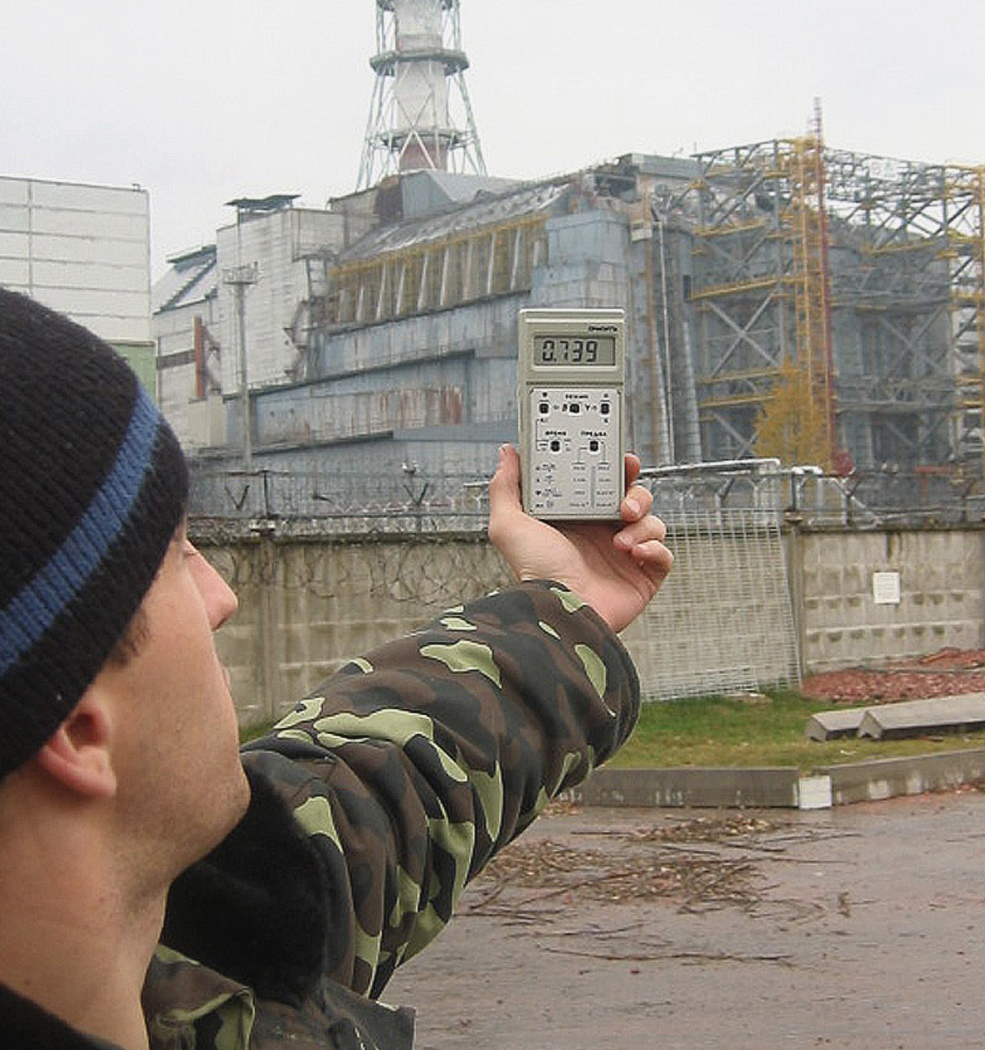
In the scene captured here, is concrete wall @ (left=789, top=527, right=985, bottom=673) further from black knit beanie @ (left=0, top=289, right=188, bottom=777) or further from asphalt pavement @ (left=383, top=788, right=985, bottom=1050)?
black knit beanie @ (left=0, top=289, right=188, bottom=777)

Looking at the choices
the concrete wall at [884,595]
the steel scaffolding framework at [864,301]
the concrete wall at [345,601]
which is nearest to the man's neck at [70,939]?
the concrete wall at [345,601]

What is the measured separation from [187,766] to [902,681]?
17516 millimetres

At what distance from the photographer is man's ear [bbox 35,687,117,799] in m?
1.25

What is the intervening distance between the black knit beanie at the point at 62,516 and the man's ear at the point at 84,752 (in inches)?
0.7

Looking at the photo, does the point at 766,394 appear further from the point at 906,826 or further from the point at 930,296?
the point at 906,826

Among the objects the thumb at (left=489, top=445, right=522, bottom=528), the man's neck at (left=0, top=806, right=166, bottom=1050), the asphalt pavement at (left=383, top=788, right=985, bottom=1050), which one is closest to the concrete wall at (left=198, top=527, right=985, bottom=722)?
the asphalt pavement at (left=383, top=788, right=985, bottom=1050)

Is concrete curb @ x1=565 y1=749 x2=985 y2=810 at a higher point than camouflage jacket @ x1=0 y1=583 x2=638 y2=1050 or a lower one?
lower

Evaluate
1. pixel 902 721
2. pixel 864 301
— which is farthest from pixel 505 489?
pixel 864 301

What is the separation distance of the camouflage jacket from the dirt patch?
14947 millimetres

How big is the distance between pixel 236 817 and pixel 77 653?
10.0 inches

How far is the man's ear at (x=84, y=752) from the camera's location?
1249 millimetres

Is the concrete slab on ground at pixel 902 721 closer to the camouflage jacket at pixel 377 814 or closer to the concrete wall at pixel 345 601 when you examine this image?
the concrete wall at pixel 345 601

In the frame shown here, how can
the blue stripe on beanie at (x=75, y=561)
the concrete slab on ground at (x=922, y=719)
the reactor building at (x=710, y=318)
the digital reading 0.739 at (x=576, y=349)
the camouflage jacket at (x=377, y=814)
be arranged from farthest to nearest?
the reactor building at (x=710, y=318), the concrete slab on ground at (x=922, y=719), the digital reading 0.739 at (x=576, y=349), the camouflage jacket at (x=377, y=814), the blue stripe on beanie at (x=75, y=561)

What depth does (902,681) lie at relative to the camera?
18188 millimetres
